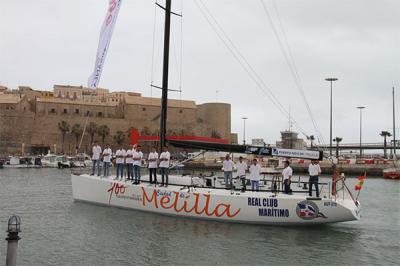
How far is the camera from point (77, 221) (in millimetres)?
13961

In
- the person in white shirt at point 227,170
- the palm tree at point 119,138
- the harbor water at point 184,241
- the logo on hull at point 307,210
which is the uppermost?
the palm tree at point 119,138

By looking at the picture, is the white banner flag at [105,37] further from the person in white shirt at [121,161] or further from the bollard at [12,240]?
the bollard at [12,240]

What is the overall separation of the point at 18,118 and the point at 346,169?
57255mm

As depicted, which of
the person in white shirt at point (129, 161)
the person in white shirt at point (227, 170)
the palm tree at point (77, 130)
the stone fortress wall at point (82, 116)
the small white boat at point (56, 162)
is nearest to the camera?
the person in white shirt at point (227, 170)

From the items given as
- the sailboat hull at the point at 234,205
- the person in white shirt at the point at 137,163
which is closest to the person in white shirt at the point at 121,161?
the sailboat hull at the point at 234,205

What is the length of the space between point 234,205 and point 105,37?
758 centimetres

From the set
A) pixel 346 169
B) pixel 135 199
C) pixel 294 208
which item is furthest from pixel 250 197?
pixel 346 169

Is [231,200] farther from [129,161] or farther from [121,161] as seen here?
[121,161]

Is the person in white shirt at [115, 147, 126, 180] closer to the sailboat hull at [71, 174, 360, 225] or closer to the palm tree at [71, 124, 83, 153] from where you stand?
the sailboat hull at [71, 174, 360, 225]

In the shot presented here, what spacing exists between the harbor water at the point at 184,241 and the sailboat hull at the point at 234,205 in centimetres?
27

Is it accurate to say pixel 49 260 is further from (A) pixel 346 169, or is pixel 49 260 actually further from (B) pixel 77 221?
(A) pixel 346 169

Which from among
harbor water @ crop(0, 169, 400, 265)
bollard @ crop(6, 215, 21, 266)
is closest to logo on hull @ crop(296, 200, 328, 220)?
harbor water @ crop(0, 169, 400, 265)

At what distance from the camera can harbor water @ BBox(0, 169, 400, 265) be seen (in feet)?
32.0

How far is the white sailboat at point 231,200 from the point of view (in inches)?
482
